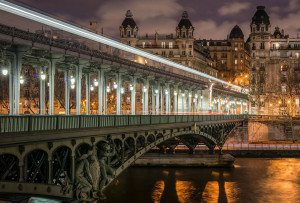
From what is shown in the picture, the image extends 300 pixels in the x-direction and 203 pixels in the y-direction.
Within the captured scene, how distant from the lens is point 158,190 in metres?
52.2

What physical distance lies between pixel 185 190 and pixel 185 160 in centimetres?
1629

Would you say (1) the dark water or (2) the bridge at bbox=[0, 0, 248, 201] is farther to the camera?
(1) the dark water

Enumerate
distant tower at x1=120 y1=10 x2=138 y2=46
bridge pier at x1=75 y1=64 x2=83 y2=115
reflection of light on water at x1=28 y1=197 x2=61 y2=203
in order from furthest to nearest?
distant tower at x1=120 y1=10 x2=138 y2=46 < bridge pier at x1=75 y1=64 x2=83 y2=115 < reflection of light on water at x1=28 y1=197 x2=61 y2=203

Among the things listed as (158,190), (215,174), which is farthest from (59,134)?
(215,174)

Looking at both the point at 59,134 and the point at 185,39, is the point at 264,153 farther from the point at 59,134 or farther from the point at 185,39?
the point at 185,39

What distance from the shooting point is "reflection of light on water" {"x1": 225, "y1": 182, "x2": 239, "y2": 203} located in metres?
49.4

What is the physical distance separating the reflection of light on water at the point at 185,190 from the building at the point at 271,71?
9803cm

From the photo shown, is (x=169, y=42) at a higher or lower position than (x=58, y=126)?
higher

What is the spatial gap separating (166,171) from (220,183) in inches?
380

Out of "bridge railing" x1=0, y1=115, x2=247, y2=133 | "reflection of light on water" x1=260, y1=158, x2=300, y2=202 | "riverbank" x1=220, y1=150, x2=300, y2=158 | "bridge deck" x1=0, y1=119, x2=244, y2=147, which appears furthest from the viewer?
"riverbank" x1=220, y1=150, x2=300, y2=158

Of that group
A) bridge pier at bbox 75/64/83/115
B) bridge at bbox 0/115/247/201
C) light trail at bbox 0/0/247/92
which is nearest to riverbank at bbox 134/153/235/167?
light trail at bbox 0/0/247/92

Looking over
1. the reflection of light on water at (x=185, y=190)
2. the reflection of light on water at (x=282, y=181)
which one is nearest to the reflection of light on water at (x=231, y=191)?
the reflection of light on water at (x=282, y=181)

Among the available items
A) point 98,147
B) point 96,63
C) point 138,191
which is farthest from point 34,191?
point 138,191

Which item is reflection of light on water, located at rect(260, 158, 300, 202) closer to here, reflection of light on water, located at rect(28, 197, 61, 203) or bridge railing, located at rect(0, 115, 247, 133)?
bridge railing, located at rect(0, 115, 247, 133)
